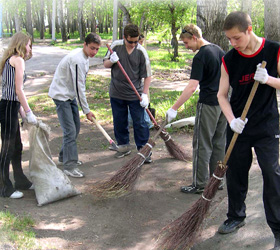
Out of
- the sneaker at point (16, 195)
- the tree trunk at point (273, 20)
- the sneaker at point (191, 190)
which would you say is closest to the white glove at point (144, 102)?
the sneaker at point (191, 190)

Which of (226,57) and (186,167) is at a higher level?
(226,57)

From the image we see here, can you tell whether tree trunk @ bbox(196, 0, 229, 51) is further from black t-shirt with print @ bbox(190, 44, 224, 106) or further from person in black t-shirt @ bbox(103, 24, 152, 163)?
black t-shirt with print @ bbox(190, 44, 224, 106)

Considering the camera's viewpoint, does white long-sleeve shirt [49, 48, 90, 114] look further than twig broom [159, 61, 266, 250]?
Yes

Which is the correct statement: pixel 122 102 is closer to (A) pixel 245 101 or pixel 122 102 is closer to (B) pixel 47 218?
(B) pixel 47 218

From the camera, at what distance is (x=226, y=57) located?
298 cm

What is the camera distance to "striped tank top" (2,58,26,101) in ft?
12.7

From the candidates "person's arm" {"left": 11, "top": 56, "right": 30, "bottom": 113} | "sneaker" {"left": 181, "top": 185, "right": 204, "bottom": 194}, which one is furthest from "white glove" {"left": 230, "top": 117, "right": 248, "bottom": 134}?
"person's arm" {"left": 11, "top": 56, "right": 30, "bottom": 113}

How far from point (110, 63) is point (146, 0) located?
45.8 ft

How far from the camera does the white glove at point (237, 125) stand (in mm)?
2881

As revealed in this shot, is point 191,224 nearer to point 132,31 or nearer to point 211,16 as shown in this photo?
point 132,31

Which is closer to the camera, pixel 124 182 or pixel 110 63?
pixel 124 182

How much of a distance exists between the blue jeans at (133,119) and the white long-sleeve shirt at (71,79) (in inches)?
27.2

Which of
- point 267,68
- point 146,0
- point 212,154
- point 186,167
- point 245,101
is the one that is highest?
point 146,0

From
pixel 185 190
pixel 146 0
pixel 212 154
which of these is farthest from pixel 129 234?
pixel 146 0
